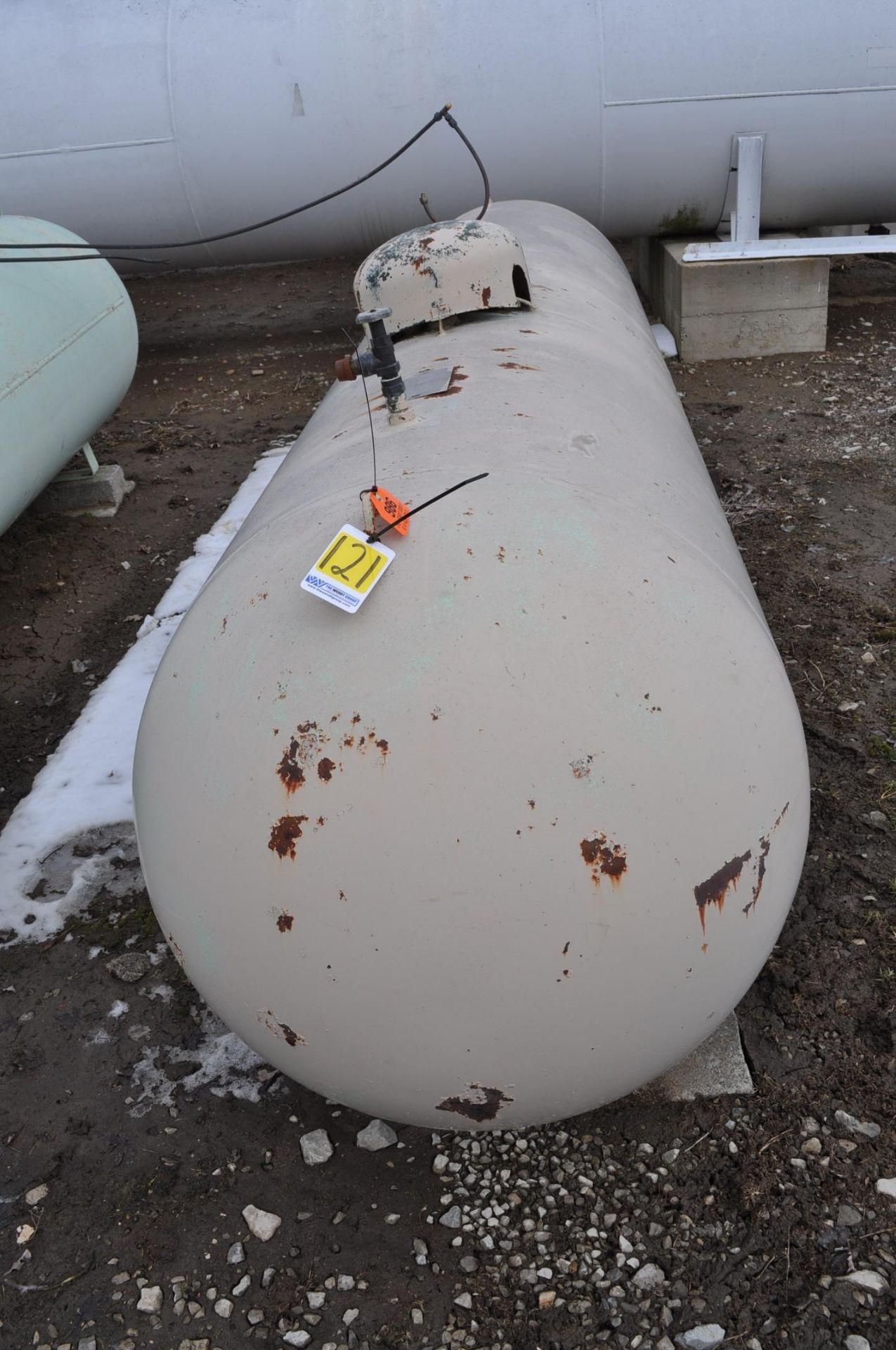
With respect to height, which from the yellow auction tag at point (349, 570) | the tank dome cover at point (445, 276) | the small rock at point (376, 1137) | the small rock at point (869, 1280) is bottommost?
the small rock at point (376, 1137)

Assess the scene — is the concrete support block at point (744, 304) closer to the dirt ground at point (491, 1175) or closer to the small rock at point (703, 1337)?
the dirt ground at point (491, 1175)

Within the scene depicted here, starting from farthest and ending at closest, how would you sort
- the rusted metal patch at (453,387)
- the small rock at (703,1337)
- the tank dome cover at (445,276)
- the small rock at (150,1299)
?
1. the tank dome cover at (445,276)
2. the rusted metal patch at (453,387)
3. the small rock at (150,1299)
4. the small rock at (703,1337)

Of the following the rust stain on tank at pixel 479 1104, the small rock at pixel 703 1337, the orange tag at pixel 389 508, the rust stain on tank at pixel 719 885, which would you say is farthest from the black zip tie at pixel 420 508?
the small rock at pixel 703 1337

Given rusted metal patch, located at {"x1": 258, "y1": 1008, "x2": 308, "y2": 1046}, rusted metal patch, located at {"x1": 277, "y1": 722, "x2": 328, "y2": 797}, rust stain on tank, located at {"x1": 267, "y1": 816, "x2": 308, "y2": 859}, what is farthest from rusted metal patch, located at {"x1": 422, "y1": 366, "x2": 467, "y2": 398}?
rusted metal patch, located at {"x1": 258, "y1": 1008, "x2": 308, "y2": 1046}

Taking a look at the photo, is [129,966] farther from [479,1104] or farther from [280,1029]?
[479,1104]

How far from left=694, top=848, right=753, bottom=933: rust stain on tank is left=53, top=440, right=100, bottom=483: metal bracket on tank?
3953mm

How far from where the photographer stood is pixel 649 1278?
1.78 metres

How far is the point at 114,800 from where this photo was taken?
305 centimetres

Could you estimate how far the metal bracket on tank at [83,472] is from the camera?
4.73 meters

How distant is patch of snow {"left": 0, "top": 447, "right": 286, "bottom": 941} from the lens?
276 cm

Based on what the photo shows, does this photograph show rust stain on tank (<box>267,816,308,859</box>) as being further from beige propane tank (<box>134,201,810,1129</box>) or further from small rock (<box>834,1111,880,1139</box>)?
small rock (<box>834,1111,880,1139</box>)

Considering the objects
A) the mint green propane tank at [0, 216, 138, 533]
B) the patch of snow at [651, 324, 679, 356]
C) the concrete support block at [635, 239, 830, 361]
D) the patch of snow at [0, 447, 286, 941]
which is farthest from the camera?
the patch of snow at [651, 324, 679, 356]

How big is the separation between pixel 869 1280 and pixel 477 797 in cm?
109

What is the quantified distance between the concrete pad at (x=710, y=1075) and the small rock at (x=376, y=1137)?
1.69 ft
